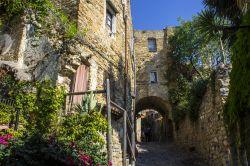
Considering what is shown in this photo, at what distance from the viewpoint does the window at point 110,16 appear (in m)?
11.3

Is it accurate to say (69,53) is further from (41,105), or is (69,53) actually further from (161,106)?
(161,106)

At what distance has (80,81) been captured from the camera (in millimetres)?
8336

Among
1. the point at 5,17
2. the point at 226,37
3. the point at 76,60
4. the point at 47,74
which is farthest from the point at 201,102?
the point at 5,17

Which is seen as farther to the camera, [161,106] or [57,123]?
[161,106]

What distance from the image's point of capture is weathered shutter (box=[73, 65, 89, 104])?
7992 mm

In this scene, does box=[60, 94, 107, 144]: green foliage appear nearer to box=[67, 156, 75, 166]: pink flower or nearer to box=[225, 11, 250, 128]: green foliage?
box=[67, 156, 75, 166]: pink flower

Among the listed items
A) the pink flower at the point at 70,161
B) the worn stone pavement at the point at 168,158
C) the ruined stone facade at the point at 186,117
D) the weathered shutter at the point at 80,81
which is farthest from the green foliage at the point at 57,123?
the worn stone pavement at the point at 168,158

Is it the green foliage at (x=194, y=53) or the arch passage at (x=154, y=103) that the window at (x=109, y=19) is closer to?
the green foliage at (x=194, y=53)

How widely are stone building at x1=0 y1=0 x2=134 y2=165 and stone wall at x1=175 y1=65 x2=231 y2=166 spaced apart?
11.6 ft

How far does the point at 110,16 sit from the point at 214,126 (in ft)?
21.8

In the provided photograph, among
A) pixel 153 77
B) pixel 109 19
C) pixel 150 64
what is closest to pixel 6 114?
pixel 109 19

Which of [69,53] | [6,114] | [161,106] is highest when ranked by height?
[69,53]

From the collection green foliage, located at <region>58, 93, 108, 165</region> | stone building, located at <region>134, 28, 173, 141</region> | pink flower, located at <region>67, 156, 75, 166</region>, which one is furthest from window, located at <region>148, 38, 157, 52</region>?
pink flower, located at <region>67, 156, 75, 166</region>

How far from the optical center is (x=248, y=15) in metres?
4.82
